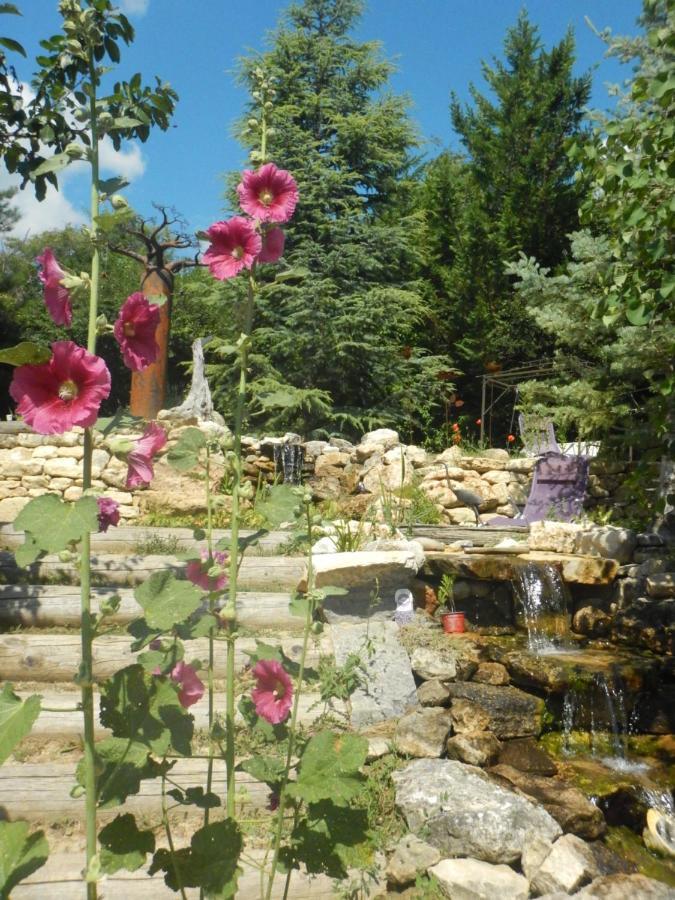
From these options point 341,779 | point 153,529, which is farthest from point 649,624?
point 341,779

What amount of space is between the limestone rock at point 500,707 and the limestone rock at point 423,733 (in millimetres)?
244

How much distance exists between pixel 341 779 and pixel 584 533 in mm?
5181

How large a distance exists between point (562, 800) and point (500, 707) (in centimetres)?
71

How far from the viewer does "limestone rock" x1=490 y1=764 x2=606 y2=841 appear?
297 centimetres

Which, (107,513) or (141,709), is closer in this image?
(141,709)

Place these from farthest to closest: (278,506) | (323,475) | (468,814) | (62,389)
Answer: (323,475) → (468,814) → (278,506) → (62,389)

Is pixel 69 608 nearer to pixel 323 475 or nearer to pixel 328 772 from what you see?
pixel 328 772

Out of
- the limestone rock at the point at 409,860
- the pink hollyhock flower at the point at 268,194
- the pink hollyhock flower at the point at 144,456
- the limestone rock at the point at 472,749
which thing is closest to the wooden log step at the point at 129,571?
the limestone rock at the point at 472,749

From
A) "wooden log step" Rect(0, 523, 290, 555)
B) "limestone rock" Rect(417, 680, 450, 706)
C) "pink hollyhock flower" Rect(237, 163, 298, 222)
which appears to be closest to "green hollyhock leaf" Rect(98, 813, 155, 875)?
"pink hollyhock flower" Rect(237, 163, 298, 222)

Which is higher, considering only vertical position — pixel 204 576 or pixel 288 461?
pixel 288 461

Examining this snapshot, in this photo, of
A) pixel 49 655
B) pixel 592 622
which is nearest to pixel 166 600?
pixel 49 655

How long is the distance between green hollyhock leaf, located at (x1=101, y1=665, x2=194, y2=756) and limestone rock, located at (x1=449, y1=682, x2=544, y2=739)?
2.77 meters

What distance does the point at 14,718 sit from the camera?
870 millimetres

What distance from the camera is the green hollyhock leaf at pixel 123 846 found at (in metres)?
1.00
